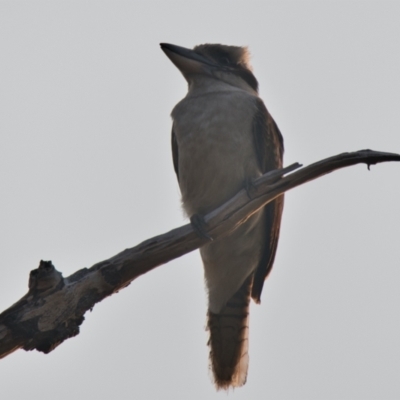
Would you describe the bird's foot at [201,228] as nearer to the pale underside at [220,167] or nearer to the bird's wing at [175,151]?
the pale underside at [220,167]

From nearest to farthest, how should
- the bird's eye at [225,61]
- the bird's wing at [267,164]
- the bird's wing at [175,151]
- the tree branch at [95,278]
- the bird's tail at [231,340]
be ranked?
the tree branch at [95,278], the bird's wing at [267,164], the bird's tail at [231,340], the bird's wing at [175,151], the bird's eye at [225,61]

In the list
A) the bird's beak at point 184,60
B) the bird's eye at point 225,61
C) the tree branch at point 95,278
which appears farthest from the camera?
the bird's eye at point 225,61

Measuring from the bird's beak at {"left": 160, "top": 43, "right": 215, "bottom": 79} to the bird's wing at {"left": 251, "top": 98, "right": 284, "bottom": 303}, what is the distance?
2.23ft

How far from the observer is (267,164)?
660 cm

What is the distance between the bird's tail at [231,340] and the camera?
6.83m

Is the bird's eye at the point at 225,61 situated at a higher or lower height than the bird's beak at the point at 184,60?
higher

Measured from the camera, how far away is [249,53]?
788 cm

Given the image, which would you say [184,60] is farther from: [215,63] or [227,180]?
[227,180]

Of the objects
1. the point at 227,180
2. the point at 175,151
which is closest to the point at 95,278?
the point at 227,180

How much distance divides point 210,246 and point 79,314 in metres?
1.90

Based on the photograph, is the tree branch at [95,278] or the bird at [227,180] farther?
the bird at [227,180]

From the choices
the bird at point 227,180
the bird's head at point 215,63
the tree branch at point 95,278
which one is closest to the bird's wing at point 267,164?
the bird at point 227,180

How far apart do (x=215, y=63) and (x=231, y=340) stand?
93.9 inches

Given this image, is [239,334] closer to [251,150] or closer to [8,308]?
[251,150]
